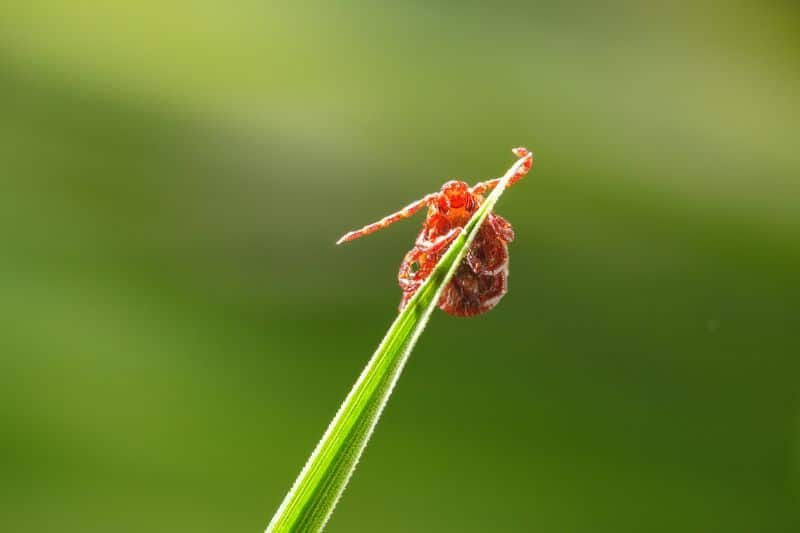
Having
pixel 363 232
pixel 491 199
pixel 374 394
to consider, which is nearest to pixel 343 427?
pixel 374 394

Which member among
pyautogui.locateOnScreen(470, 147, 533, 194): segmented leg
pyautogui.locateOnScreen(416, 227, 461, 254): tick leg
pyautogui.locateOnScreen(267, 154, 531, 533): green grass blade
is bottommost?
pyautogui.locateOnScreen(267, 154, 531, 533): green grass blade

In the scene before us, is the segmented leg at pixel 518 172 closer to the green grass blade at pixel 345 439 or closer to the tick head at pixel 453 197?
the tick head at pixel 453 197

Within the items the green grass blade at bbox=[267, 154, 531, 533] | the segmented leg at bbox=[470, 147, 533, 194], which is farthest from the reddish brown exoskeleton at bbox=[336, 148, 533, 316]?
the green grass blade at bbox=[267, 154, 531, 533]

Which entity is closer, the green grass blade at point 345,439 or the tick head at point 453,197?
the green grass blade at point 345,439

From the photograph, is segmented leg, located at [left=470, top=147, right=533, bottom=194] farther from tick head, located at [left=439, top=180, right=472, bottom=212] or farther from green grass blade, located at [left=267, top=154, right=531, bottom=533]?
green grass blade, located at [left=267, top=154, right=531, bottom=533]

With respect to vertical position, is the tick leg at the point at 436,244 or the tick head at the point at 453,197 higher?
the tick head at the point at 453,197

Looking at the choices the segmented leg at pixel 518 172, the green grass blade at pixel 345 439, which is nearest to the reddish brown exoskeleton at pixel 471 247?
the segmented leg at pixel 518 172
